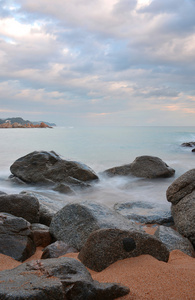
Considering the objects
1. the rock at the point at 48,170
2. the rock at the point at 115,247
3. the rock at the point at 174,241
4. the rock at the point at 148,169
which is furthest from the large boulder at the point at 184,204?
the rock at the point at 148,169

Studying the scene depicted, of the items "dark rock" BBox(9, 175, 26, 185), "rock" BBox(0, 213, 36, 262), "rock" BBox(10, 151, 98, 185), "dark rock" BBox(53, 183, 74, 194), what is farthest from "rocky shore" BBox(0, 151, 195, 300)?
"dark rock" BBox(9, 175, 26, 185)

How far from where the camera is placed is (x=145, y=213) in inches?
243

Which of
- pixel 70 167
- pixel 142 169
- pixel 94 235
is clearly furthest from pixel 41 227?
pixel 142 169

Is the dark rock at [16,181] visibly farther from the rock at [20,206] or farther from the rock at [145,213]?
the rock at [20,206]

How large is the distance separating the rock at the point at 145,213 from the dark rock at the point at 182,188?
1.67 feet

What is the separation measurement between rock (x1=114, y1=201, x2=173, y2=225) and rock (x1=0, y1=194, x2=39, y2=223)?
7.44 feet

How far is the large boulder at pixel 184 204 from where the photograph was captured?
182 inches

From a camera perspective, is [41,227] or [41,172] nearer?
[41,227]

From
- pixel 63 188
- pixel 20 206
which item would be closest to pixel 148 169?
pixel 63 188

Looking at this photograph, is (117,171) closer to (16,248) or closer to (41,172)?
Result: (41,172)

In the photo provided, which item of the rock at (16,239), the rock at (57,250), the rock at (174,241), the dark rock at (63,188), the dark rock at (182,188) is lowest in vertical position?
the dark rock at (63,188)

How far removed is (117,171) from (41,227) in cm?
768

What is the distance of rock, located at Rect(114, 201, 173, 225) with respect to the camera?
5771 mm

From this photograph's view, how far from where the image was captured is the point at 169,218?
579 cm
